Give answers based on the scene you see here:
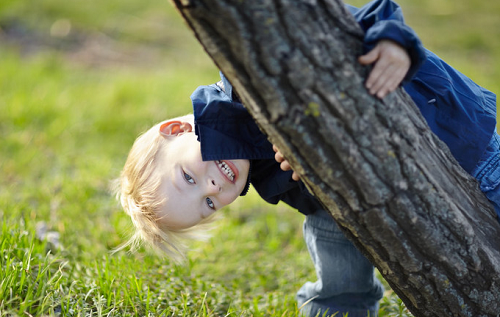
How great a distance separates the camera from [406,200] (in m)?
1.50

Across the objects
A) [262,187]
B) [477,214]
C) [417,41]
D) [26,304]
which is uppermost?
[417,41]

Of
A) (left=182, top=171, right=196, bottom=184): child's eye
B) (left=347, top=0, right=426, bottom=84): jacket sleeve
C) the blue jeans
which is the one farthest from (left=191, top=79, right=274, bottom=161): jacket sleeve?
(left=347, top=0, right=426, bottom=84): jacket sleeve

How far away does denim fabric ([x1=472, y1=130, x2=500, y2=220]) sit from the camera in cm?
190

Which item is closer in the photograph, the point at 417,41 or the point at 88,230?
the point at 417,41

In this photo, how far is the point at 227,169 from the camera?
2258 mm

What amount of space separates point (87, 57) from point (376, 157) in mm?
A: 7139

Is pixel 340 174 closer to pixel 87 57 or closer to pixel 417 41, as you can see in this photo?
pixel 417 41

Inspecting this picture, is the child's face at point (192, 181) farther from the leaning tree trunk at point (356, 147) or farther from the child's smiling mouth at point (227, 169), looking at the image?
the leaning tree trunk at point (356, 147)

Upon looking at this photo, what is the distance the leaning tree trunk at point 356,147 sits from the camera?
4.15 feet

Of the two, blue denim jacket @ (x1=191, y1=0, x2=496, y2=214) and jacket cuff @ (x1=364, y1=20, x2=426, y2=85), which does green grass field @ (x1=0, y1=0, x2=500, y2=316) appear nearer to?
blue denim jacket @ (x1=191, y1=0, x2=496, y2=214)

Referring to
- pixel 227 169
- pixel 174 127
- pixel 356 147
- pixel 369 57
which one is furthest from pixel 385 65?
pixel 174 127

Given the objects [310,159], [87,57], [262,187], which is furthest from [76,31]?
[310,159]

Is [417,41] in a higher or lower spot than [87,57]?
higher

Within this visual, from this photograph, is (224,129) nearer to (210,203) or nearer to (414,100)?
(210,203)
